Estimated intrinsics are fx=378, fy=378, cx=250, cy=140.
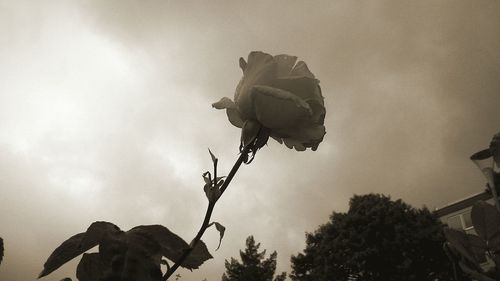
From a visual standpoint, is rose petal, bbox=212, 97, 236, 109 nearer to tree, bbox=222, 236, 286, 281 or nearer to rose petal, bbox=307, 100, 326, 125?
rose petal, bbox=307, 100, 326, 125

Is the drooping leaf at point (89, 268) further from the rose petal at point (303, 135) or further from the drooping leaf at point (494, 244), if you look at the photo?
the drooping leaf at point (494, 244)

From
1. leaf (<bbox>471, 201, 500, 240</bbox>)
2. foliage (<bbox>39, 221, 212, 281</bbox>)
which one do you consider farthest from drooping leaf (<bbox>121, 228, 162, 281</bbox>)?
leaf (<bbox>471, 201, 500, 240</bbox>)

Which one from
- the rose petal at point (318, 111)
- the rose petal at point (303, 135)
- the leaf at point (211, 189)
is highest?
the rose petal at point (318, 111)

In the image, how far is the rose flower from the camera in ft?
2.82

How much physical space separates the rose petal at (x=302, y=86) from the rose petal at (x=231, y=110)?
139 mm

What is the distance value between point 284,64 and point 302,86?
3.1 inches

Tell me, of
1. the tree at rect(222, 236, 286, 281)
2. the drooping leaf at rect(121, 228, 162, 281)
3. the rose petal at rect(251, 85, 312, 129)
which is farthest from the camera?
the tree at rect(222, 236, 286, 281)

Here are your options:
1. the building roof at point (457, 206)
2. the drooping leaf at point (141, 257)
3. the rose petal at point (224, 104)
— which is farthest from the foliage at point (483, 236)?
the building roof at point (457, 206)

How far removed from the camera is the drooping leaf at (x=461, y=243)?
0.92 m

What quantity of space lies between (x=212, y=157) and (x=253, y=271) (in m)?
30.6

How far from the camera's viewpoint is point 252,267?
30.1 meters

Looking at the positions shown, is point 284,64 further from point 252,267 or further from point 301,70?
point 252,267

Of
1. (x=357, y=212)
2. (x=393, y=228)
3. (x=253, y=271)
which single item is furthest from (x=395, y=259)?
(x=253, y=271)

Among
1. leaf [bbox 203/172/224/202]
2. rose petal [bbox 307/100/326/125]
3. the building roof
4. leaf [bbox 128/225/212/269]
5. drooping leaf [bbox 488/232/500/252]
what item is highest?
the building roof
